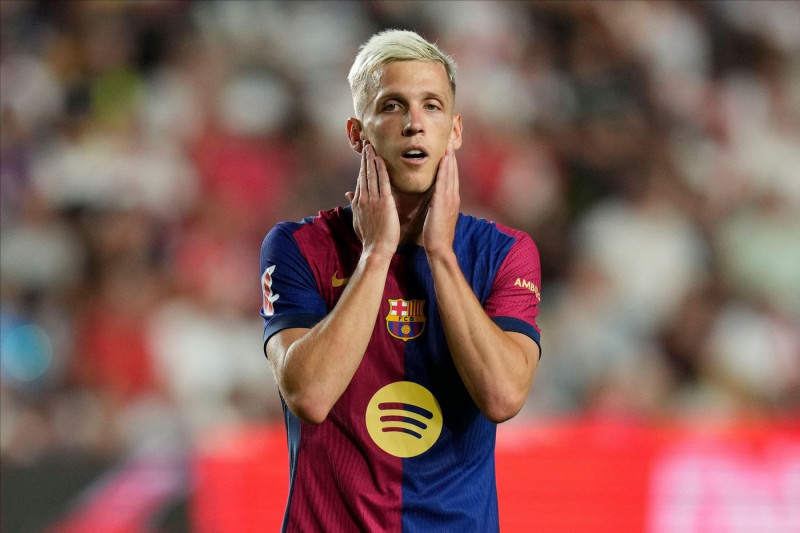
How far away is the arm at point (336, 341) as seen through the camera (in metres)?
2.51

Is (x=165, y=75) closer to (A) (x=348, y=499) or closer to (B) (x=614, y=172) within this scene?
(B) (x=614, y=172)

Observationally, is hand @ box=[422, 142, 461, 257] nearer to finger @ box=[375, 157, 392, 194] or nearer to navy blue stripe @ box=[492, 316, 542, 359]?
finger @ box=[375, 157, 392, 194]

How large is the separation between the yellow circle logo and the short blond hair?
0.86 meters

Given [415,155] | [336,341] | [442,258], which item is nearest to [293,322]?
[336,341]

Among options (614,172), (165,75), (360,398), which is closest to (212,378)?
(165,75)

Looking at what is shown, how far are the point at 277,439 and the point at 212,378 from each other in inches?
77.0

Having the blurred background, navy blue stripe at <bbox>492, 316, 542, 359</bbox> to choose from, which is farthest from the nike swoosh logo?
the blurred background

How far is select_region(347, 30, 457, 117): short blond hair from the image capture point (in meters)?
2.84

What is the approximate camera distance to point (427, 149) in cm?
278

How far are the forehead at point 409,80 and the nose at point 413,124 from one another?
6 cm

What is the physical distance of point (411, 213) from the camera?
2.91m

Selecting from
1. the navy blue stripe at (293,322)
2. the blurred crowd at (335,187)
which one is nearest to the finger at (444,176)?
the navy blue stripe at (293,322)

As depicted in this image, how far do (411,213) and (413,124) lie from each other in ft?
0.94

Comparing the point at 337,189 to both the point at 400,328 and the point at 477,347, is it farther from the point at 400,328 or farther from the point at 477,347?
the point at 477,347
